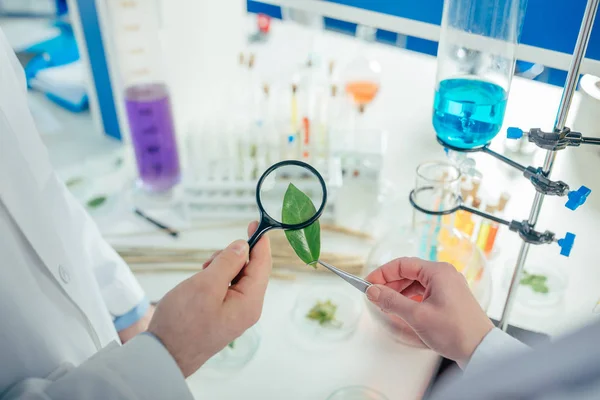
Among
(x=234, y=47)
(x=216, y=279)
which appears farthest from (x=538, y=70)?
(x=216, y=279)

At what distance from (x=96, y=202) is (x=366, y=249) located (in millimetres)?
738

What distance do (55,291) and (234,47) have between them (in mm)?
1194

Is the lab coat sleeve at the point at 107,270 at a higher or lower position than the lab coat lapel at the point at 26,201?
lower

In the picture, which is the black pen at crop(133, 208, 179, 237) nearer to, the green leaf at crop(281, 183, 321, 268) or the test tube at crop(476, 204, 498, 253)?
the green leaf at crop(281, 183, 321, 268)

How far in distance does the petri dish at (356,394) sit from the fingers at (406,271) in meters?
0.20

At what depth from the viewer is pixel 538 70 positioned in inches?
100.0

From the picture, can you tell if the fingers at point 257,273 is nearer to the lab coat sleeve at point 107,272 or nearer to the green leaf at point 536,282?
the lab coat sleeve at point 107,272

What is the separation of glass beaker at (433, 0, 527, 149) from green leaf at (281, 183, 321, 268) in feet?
0.89

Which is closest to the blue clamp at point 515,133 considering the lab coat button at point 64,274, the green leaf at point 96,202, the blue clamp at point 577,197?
the blue clamp at point 577,197

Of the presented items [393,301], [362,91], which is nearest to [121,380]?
[393,301]

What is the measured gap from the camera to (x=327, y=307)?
3.31 ft

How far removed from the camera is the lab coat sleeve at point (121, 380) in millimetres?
560

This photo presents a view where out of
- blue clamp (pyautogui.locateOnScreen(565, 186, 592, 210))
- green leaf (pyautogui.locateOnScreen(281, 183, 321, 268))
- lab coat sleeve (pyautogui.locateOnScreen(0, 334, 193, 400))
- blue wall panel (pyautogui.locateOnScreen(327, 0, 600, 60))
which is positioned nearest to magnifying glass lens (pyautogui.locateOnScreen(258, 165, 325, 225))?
green leaf (pyautogui.locateOnScreen(281, 183, 321, 268))

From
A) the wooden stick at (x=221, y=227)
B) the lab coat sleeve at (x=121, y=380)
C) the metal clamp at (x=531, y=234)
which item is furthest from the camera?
the wooden stick at (x=221, y=227)
